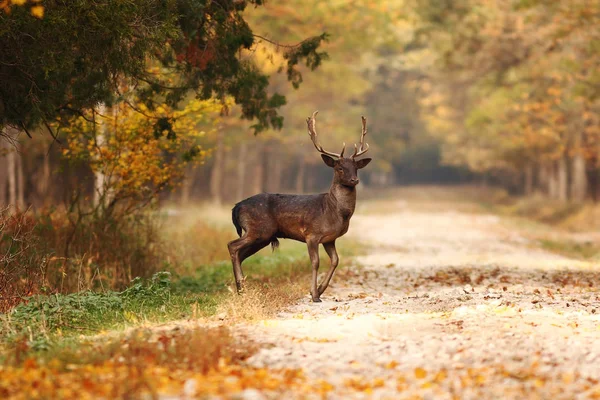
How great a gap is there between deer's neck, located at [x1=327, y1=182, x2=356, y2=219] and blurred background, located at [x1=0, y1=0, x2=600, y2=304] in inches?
109

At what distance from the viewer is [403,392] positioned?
690cm

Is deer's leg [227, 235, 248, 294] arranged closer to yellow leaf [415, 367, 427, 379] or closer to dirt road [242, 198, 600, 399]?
dirt road [242, 198, 600, 399]

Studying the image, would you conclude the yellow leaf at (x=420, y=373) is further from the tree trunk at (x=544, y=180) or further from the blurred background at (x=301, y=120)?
the tree trunk at (x=544, y=180)

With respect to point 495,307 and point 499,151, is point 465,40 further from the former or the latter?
point 495,307

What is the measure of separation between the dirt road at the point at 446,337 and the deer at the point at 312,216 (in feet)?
2.78

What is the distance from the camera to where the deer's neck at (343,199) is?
1182cm

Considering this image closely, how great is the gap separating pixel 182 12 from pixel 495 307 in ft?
20.5

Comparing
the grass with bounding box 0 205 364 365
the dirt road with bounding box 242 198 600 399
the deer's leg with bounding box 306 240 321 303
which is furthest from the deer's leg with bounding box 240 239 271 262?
the dirt road with bounding box 242 198 600 399

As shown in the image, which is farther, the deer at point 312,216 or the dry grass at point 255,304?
the deer at point 312,216

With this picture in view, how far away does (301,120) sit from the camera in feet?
143

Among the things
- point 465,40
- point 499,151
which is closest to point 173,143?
point 465,40

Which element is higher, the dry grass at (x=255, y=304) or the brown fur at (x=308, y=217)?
the brown fur at (x=308, y=217)

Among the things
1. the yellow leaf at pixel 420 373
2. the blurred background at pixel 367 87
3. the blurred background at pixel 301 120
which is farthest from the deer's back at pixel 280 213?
the yellow leaf at pixel 420 373

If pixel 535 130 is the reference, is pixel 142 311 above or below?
below
